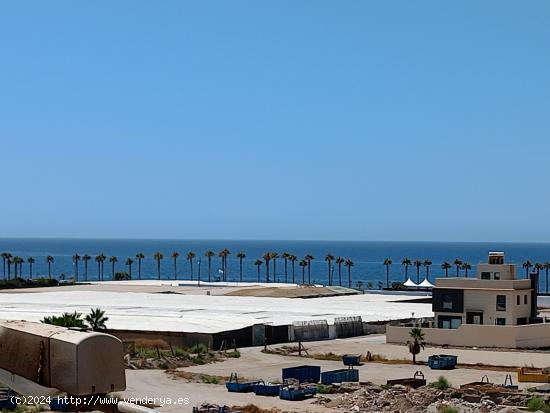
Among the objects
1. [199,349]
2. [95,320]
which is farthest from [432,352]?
[95,320]

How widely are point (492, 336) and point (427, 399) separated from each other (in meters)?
25.5

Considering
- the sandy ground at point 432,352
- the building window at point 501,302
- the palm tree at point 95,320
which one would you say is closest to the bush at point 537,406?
the sandy ground at point 432,352

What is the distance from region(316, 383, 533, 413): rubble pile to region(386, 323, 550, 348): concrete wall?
70.3 feet

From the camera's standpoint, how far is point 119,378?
6.38m


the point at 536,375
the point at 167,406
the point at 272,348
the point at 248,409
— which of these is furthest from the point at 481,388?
the point at 272,348

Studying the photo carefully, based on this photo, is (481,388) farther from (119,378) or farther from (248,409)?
(119,378)

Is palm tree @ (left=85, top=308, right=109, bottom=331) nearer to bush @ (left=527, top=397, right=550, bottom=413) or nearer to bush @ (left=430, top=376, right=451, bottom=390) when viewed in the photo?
bush @ (left=430, top=376, right=451, bottom=390)

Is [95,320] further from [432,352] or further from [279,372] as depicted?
[432,352]

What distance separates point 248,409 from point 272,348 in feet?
94.3

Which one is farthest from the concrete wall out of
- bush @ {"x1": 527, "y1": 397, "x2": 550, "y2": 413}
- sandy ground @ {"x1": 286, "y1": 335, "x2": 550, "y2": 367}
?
bush @ {"x1": 527, "y1": 397, "x2": 550, "y2": 413}

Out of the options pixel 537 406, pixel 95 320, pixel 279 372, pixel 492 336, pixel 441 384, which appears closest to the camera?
pixel 537 406

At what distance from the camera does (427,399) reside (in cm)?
4425

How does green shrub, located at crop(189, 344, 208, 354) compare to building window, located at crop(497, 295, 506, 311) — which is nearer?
green shrub, located at crop(189, 344, 208, 354)

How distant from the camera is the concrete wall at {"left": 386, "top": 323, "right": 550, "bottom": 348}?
67938mm
